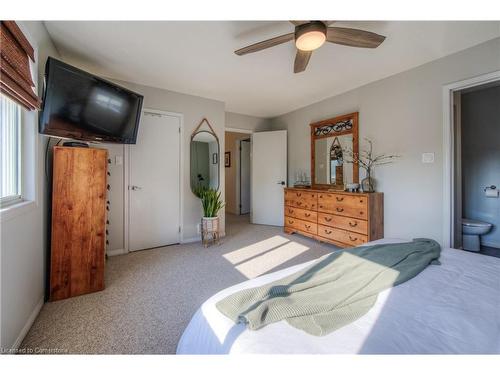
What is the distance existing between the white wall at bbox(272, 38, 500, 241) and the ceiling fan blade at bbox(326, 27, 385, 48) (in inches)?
48.8

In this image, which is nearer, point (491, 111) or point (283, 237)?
point (491, 111)

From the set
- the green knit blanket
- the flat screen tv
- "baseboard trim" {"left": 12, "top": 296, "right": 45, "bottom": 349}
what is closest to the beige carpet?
"baseboard trim" {"left": 12, "top": 296, "right": 45, "bottom": 349}

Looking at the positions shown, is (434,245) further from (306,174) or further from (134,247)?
(134,247)

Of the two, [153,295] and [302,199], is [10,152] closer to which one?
[153,295]

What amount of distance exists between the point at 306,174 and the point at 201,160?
6.42ft

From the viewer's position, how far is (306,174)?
13.6ft

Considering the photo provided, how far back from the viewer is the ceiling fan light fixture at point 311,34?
5.01 feet

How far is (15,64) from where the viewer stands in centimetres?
118

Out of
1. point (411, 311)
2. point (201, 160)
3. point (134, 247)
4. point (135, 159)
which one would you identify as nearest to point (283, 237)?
point (201, 160)

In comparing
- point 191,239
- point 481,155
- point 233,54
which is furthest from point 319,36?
point 481,155

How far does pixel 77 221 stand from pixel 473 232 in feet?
15.4

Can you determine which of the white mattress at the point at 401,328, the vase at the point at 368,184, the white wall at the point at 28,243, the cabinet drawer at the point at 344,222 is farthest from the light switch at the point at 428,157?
the white wall at the point at 28,243

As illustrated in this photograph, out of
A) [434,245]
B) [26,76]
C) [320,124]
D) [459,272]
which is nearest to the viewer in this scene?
[459,272]

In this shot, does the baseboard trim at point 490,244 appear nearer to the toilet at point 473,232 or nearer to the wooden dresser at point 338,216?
the toilet at point 473,232
